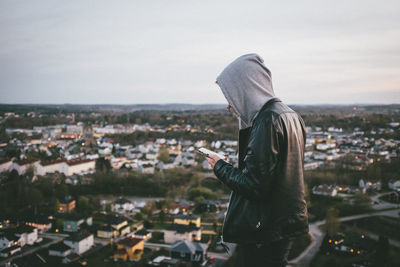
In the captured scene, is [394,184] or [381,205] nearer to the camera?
[381,205]

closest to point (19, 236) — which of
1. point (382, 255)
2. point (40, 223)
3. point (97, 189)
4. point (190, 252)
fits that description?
point (40, 223)

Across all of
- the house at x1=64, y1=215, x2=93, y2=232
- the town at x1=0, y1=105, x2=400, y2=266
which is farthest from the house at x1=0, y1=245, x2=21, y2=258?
the house at x1=64, y1=215, x2=93, y2=232

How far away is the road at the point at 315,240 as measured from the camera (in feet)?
29.8

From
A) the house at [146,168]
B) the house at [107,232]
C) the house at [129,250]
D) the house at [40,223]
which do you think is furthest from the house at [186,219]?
the house at [146,168]

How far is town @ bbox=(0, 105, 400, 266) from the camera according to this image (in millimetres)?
10188

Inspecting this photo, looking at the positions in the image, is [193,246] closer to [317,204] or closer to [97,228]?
[97,228]

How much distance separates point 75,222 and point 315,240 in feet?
29.5

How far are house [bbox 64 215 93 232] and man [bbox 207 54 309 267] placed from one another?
1288 cm

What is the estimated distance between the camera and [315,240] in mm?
11047

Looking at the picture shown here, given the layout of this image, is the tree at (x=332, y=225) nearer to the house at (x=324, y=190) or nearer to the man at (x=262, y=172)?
the house at (x=324, y=190)

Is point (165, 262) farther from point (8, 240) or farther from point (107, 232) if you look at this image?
point (8, 240)

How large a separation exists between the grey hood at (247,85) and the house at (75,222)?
42.4ft

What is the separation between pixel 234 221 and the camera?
100 cm

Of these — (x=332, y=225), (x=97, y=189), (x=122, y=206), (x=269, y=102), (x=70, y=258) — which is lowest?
(x=70, y=258)
